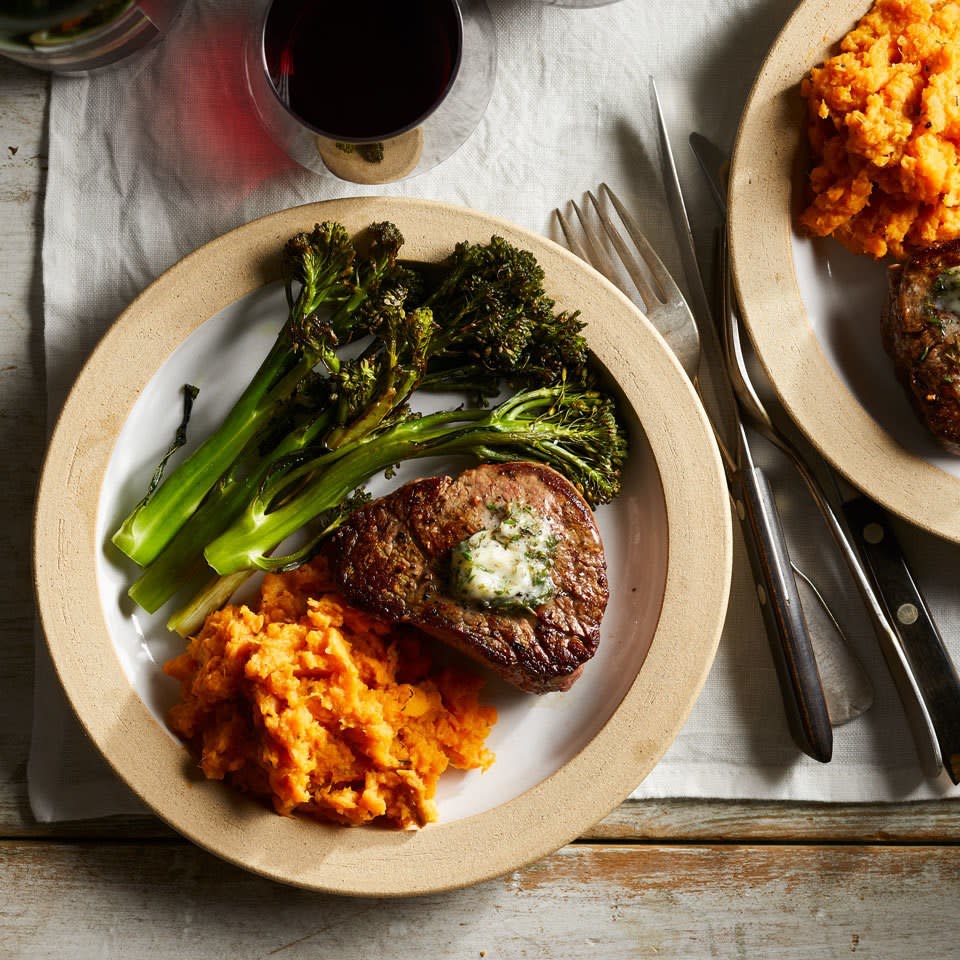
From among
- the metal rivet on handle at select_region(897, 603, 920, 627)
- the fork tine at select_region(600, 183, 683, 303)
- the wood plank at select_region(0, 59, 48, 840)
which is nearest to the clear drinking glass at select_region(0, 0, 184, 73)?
the wood plank at select_region(0, 59, 48, 840)

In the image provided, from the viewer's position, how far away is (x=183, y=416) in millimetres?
2889

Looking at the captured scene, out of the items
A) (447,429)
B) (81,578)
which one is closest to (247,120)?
(447,429)

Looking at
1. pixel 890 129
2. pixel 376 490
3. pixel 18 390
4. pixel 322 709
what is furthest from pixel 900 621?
pixel 18 390

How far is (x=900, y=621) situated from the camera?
3.12 meters

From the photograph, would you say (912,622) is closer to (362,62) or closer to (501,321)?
(501,321)

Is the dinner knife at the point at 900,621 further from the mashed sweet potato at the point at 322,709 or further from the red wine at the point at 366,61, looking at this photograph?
the mashed sweet potato at the point at 322,709

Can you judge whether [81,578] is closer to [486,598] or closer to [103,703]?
[103,703]

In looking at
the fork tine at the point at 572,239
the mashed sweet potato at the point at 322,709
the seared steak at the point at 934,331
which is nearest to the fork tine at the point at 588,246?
the fork tine at the point at 572,239

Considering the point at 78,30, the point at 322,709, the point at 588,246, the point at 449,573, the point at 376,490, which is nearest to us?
the point at 322,709

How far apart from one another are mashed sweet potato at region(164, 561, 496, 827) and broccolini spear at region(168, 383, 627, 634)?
12cm

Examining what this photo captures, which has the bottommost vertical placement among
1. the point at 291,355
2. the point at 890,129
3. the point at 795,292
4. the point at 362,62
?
the point at 291,355

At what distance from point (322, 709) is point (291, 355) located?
44.8 inches

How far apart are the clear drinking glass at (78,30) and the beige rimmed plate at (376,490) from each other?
83 cm

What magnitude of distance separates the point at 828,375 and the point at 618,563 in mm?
989
